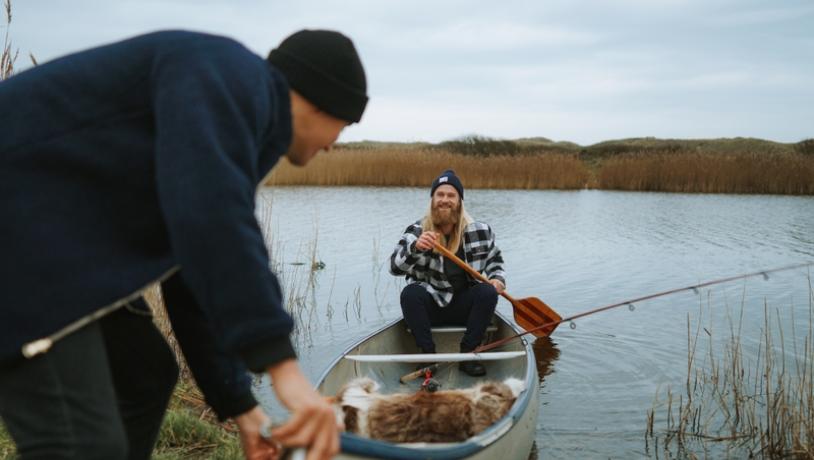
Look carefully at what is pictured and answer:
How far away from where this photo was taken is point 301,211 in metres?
17.4

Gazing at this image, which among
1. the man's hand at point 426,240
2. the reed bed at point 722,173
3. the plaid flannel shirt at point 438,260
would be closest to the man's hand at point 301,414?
the man's hand at point 426,240

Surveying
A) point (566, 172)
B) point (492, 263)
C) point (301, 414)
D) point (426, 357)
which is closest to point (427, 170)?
point (566, 172)

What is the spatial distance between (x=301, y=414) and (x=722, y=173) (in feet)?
67.8

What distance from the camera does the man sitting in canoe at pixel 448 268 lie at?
536 cm

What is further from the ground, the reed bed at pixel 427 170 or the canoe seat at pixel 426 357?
the reed bed at pixel 427 170

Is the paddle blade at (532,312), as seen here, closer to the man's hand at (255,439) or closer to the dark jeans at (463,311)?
the dark jeans at (463,311)

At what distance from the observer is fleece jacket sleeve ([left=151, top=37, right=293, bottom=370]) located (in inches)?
41.8

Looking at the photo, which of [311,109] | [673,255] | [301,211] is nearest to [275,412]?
[311,109]

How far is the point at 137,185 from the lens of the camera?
1246 millimetres

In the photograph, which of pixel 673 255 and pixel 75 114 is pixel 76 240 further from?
pixel 673 255

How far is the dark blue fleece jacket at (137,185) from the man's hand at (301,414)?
4 centimetres

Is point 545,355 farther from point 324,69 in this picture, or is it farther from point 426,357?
point 324,69

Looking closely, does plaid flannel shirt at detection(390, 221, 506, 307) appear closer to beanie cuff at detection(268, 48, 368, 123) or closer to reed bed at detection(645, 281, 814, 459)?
reed bed at detection(645, 281, 814, 459)

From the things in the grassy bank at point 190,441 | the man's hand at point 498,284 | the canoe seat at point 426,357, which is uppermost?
the man's hand at point 498,284
